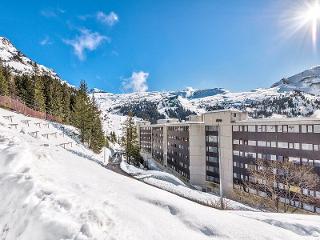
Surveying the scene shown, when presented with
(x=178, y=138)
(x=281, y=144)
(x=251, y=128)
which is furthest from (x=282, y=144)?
(x=178, y=138)

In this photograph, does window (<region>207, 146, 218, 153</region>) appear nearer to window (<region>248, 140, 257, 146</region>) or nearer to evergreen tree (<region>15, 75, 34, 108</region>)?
window (<region>248, 140, 257, 146</region>)

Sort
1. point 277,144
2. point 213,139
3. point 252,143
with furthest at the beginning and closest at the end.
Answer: point 213,139 < point 252,143 < point 277,144

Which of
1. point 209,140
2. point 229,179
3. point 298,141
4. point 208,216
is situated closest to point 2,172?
point 208,216

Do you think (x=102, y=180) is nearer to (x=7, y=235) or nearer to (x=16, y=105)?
(x=7, y=235)

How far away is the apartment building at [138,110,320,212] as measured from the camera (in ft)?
186

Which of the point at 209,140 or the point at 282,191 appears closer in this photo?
the point at 282,191

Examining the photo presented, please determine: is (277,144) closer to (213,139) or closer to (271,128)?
(271,128)

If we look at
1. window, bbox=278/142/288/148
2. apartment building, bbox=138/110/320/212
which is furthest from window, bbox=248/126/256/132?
window, bbox=278/142/288/148

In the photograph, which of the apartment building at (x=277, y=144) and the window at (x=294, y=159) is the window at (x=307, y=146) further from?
the window at (x=294, y=159)

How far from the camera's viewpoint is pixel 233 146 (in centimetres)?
7519

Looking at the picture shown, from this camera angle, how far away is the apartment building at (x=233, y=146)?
56.8 metres

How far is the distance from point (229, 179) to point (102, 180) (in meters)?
67.7

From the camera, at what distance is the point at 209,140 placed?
85062mm

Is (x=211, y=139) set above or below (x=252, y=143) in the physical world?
above
